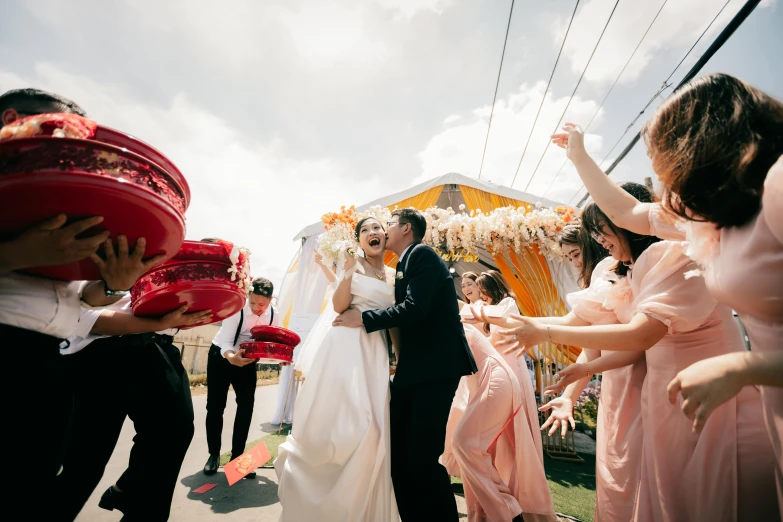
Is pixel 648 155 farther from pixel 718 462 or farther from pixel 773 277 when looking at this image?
pixel 718 462

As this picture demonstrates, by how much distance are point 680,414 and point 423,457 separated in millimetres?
1181

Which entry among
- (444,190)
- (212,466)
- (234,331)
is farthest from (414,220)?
(444,190)

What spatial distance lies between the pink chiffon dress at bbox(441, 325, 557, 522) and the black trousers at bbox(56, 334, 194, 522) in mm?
1815

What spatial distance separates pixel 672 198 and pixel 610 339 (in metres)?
0.56

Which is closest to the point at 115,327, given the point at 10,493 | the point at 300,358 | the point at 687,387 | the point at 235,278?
the point at 235,278

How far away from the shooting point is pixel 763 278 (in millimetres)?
822

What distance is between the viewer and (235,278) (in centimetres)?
150

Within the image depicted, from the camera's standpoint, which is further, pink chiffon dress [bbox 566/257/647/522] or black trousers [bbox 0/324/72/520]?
pink chiffon dress [bbox 566/257/647/522]

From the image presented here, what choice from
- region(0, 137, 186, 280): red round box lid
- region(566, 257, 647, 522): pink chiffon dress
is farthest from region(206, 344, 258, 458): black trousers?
region(566, 257, 647, 522): pink chiffon dress

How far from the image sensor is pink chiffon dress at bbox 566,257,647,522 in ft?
5.37

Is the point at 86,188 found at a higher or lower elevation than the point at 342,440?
higher

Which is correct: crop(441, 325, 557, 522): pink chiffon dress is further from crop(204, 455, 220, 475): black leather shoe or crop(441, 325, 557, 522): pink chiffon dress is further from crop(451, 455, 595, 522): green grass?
crop(204, 455, 220, 475): black leather shoe

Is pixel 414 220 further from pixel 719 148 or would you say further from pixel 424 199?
pixel 424 199

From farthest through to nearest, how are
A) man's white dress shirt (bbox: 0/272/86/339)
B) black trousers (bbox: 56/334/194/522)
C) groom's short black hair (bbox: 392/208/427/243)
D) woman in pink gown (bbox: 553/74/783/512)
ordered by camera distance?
groom's short black hair (bbox: 392/208/427/243)
black trousers (bbox: 56/334/194/522)
man's white dress shirt (bbox: 0/272/86/339)
woman in pink gown (bbox: 553/74/783/512)
